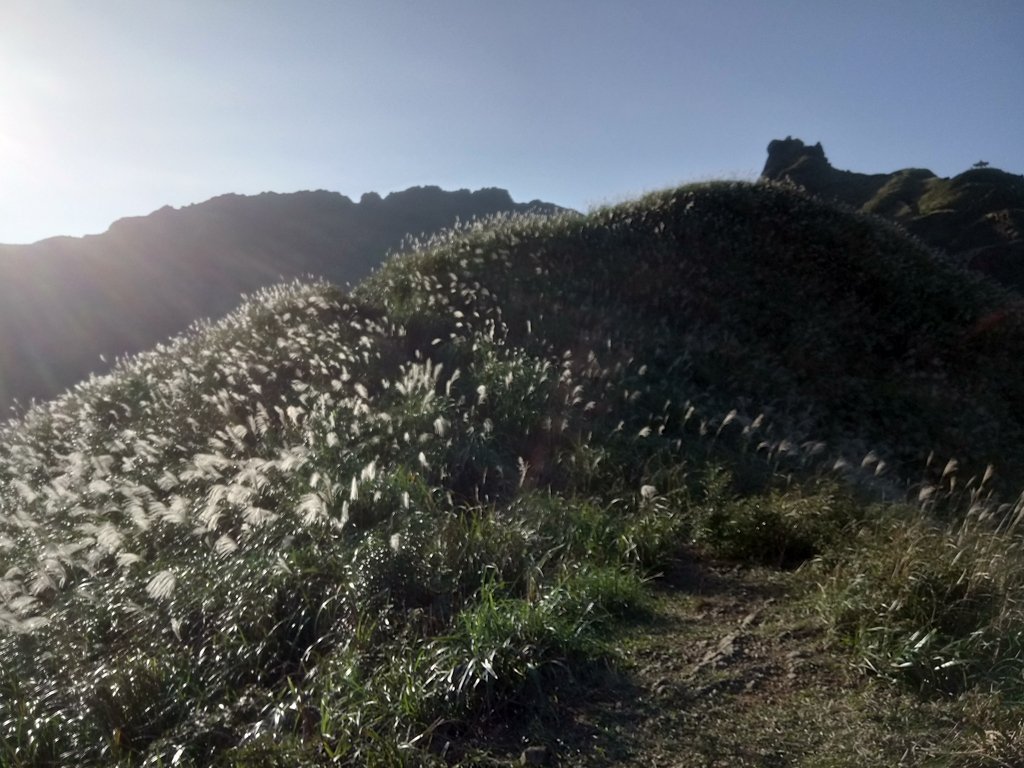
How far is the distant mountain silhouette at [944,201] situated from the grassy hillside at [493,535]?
311 inches

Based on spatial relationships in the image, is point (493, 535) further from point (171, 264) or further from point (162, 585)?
point (171, 264)

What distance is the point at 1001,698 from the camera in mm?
3355

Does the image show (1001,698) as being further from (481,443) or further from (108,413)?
(108,413)

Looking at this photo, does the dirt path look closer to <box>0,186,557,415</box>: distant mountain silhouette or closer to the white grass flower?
the white grass flower

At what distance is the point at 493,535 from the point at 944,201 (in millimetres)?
23128

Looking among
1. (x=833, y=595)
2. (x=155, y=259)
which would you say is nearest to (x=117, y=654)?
(x=833, y=595)

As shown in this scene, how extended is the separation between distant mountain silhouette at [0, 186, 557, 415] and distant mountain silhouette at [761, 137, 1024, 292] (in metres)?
9.54

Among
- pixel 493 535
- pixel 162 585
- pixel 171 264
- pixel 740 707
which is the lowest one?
pixel 171 264

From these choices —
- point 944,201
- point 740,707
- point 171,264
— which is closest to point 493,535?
point 740,707

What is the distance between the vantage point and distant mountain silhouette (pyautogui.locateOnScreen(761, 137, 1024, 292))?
1891 cm

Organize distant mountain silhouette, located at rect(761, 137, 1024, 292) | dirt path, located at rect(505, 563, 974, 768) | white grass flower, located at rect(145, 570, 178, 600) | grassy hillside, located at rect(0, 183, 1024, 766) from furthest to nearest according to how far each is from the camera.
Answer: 1. distant mountain silhouette, located at rect(761, 137, 1024, 292)
2. white grass flower, located at rect(145, 570, 178, 600)
3. grassy hillside, located at rect(0, 183, 1024, 766)
4. dirt path, located at rect(505, 563, 974, 768)

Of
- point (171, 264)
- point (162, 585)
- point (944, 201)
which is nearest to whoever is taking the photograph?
point (162, 585)

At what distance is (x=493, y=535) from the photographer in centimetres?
483

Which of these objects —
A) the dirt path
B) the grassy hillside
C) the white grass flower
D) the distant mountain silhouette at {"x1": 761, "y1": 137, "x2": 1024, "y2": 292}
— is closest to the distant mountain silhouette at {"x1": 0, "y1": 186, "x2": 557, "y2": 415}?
the distant mountain silhouette at {"x1": 761, "y1": 137, "x2": 1024, "y2": 292}
